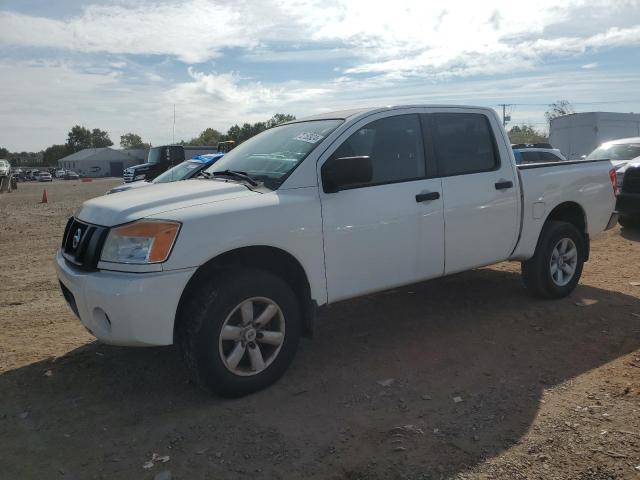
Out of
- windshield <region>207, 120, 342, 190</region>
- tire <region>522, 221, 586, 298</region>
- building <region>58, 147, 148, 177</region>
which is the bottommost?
tire <region>522, 221, 586, 298</region>

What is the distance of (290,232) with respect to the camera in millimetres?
3783

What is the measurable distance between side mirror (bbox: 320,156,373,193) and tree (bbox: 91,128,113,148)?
143049 millimetres

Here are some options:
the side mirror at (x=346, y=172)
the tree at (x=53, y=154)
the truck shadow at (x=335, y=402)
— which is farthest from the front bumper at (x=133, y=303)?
the tree at (x=53, y=154)

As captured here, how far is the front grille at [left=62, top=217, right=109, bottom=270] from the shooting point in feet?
11.5

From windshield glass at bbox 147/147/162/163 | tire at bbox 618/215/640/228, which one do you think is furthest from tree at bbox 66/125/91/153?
tire at bbox 618/215/640/228

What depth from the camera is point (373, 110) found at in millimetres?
4523

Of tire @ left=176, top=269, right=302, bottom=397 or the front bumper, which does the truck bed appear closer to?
tire @ left=176, top=269, right=302, bottom=397

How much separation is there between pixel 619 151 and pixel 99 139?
141 metres

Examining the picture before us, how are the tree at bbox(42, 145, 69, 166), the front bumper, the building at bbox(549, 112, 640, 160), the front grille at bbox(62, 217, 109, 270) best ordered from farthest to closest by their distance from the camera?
the tree at bbox(42, 145, 69, 166) < the building at bbox(549, 112, 640, 160) < the front grille at bbox(62, 217, 109, 270) < the front bumper

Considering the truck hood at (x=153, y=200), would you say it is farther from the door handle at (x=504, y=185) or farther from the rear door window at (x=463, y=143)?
the door handle at (x=504, y=185)

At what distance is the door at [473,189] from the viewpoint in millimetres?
4730

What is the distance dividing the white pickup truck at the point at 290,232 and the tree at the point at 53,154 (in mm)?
126413

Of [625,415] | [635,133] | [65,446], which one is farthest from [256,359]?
[635,133]

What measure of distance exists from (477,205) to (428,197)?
2.05 ft
